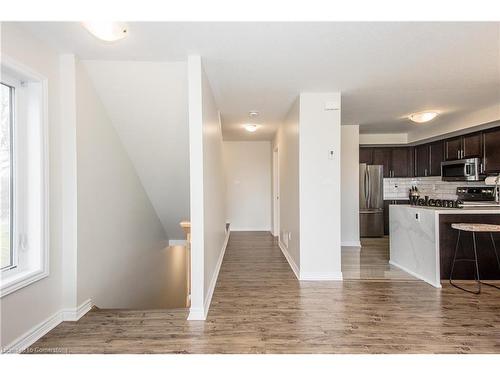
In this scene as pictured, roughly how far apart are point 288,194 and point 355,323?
7.91 feet

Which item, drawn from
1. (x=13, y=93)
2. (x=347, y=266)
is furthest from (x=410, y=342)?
(x=13, y=93)

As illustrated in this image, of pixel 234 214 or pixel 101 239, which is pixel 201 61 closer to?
pixel 101 239

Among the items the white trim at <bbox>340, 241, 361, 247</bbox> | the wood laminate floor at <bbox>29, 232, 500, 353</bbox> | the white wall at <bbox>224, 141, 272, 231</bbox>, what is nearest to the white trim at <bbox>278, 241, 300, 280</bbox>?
the wood laminate floor at <bbox>29, 232, 500, 353</bbox>

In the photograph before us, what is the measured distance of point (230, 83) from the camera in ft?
10.2

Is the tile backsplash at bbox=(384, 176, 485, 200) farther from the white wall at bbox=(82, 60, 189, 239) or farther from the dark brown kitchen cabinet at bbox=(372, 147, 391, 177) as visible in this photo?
the white wall at bbox=(82, 60, 189, 239)

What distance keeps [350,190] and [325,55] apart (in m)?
3.51

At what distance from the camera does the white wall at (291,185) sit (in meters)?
3.74

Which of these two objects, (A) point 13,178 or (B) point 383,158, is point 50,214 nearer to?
(A) point 13,178

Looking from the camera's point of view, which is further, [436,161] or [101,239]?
[436,161]

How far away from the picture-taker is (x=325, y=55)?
8.05ft

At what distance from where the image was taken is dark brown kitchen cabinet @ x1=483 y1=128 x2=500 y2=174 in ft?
13.8

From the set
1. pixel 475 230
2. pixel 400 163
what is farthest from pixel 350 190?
pixel 475 230

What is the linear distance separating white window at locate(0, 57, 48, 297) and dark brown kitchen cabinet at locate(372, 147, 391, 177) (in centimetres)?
597

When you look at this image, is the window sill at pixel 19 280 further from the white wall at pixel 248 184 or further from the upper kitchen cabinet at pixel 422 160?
the upper kitchen cabinet at pixel 422 160
